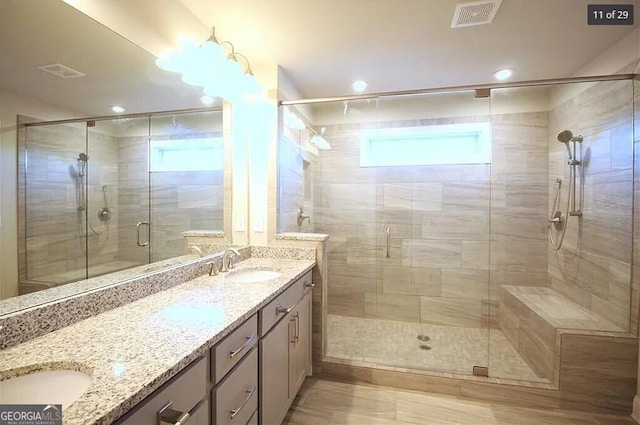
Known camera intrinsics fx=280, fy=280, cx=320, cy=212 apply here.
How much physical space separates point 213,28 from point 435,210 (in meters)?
2.58

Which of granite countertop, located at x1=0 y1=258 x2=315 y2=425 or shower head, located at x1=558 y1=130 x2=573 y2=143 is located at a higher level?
shower head, located at x1=558 y1=130 x2=573 y2=143

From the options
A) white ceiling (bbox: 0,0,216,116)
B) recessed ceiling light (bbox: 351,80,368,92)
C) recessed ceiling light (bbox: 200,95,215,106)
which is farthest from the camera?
recessed ceiling light (bbox: 351,80,368,92)

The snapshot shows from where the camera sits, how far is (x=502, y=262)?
2.86m

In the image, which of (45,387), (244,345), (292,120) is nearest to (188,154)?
(292,120)

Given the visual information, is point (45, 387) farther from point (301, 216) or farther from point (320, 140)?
point (320, 140)

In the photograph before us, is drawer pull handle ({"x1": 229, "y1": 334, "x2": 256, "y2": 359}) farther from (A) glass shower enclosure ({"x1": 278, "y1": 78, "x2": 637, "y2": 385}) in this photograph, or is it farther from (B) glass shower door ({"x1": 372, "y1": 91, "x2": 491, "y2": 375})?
(B) glass shower door ({"x1": 372, "y1": 91, "x2": 491, "y2": 375})

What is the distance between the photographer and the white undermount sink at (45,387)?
713mm

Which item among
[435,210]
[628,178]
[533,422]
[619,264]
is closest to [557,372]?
[533,422]

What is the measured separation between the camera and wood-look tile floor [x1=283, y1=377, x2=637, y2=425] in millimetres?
1744

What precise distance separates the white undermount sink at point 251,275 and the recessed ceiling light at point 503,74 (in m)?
2.50

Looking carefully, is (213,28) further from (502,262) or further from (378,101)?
(502,262)

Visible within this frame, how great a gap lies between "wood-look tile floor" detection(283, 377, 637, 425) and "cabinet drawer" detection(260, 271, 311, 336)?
0.74 meters

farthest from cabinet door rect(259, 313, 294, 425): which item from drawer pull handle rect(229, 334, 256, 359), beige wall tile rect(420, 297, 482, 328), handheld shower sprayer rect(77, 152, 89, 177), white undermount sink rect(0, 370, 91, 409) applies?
Result: beige wall tile rect(420, 297, 482, 328)

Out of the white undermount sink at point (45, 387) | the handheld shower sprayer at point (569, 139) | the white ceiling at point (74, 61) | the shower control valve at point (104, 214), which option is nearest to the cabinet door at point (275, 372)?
the white undermount sink at point (45, 387)
